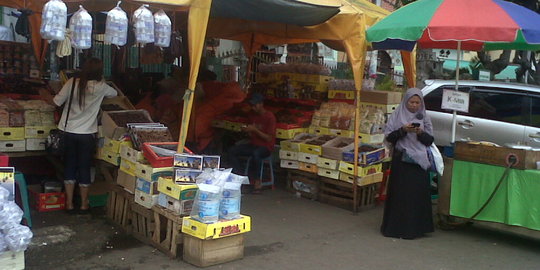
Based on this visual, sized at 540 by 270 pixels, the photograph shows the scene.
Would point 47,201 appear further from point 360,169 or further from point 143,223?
point 360,169

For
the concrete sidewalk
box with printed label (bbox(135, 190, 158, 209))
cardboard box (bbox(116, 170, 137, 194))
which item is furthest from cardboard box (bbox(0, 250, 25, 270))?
cardboard box (bbox(116, 170, 137, 194))

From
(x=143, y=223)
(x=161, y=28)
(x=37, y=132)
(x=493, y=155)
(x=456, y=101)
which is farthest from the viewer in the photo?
(x=456, y=101)

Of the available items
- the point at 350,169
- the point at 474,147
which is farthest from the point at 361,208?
the point at 474,147

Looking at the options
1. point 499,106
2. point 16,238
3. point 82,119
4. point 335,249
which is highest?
point 499,106

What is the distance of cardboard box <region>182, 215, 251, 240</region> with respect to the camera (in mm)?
4344

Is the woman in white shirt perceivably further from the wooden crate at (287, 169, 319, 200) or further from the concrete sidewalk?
the wooden crate at (287, 169, 319, 200)

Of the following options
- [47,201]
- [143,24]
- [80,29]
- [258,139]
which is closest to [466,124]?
[258,139]

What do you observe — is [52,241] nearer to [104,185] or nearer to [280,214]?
[104,185]

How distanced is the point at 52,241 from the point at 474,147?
4.54 metres

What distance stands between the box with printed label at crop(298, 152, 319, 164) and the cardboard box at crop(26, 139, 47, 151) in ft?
11.0

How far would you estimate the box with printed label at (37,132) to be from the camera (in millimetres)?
5875

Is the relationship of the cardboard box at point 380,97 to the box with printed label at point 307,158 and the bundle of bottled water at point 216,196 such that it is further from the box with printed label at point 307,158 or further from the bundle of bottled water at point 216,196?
the bundle of bottled water at point 216,196

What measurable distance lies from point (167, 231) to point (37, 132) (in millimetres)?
2308

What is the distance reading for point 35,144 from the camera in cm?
598
